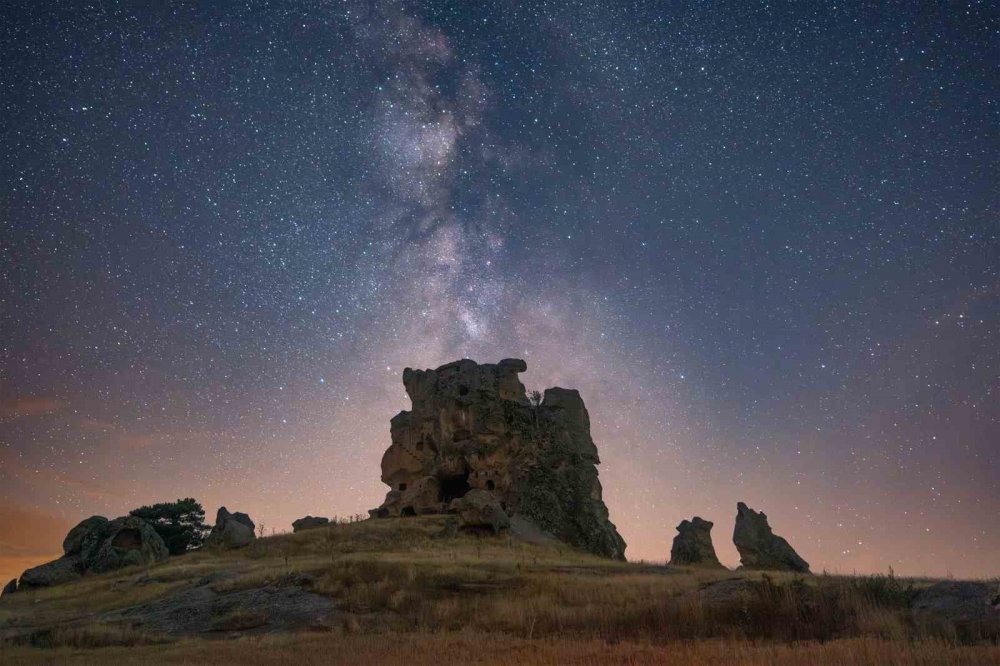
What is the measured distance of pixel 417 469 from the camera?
206 ft

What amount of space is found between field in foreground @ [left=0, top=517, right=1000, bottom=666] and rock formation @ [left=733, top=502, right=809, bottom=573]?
64.3 ft

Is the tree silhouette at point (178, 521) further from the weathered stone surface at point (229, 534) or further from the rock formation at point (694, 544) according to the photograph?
the rock formation at point (694, 544)

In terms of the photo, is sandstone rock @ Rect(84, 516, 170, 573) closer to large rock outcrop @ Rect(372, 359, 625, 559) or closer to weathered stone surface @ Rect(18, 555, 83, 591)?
weathered stone surface @ Rect(18, 555, 83, 591)

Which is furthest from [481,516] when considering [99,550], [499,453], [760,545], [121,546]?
[99,550]

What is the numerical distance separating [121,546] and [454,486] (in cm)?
2566

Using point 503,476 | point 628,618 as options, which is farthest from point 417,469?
point 628,618

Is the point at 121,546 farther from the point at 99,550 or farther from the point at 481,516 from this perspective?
the point at 481,516

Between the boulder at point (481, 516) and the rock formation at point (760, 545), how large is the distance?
57.7ft

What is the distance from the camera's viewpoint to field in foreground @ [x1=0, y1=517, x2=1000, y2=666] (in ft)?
42.0

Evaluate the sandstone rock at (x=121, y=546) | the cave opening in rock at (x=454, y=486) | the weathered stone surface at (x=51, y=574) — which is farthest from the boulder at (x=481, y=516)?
the weathered stone surface at (x=51, y=574)

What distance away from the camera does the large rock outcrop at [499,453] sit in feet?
166

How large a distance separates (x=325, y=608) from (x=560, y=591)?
25.6 ft

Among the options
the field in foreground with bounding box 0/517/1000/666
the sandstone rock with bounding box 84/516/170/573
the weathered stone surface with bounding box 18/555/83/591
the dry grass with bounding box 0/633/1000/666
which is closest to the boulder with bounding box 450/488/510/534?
the field in foreground with bounding box 0/517/1000/666

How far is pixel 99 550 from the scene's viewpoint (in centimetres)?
4391
